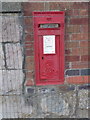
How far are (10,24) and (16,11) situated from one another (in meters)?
0.19

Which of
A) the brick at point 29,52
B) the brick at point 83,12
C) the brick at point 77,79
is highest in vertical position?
the brick at point 83,12

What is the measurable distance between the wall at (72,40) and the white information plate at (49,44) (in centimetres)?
17

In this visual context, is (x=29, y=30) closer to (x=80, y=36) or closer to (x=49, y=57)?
(x=49, y=57)

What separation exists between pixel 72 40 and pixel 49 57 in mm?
395

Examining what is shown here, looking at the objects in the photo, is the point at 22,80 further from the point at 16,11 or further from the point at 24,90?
the point at 16,11

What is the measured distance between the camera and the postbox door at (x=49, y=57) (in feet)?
9.59

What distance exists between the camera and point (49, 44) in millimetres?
2928

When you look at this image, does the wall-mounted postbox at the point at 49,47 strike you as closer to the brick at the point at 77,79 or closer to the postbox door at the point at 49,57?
the postbox door at the point at 49,57

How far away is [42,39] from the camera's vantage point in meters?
2.93

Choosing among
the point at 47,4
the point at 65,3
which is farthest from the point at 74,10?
the point at 47,4

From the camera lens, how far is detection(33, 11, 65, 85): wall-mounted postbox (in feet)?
9.46

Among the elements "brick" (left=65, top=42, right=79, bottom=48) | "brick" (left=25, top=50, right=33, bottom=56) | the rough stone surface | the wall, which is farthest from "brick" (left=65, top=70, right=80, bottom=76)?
"brick" (left=25, top=50, right=33, bottom=56)

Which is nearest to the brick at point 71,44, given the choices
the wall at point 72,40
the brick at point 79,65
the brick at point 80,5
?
the wall at point 72,40

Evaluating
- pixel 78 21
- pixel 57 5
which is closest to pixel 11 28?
pixel 57 5
